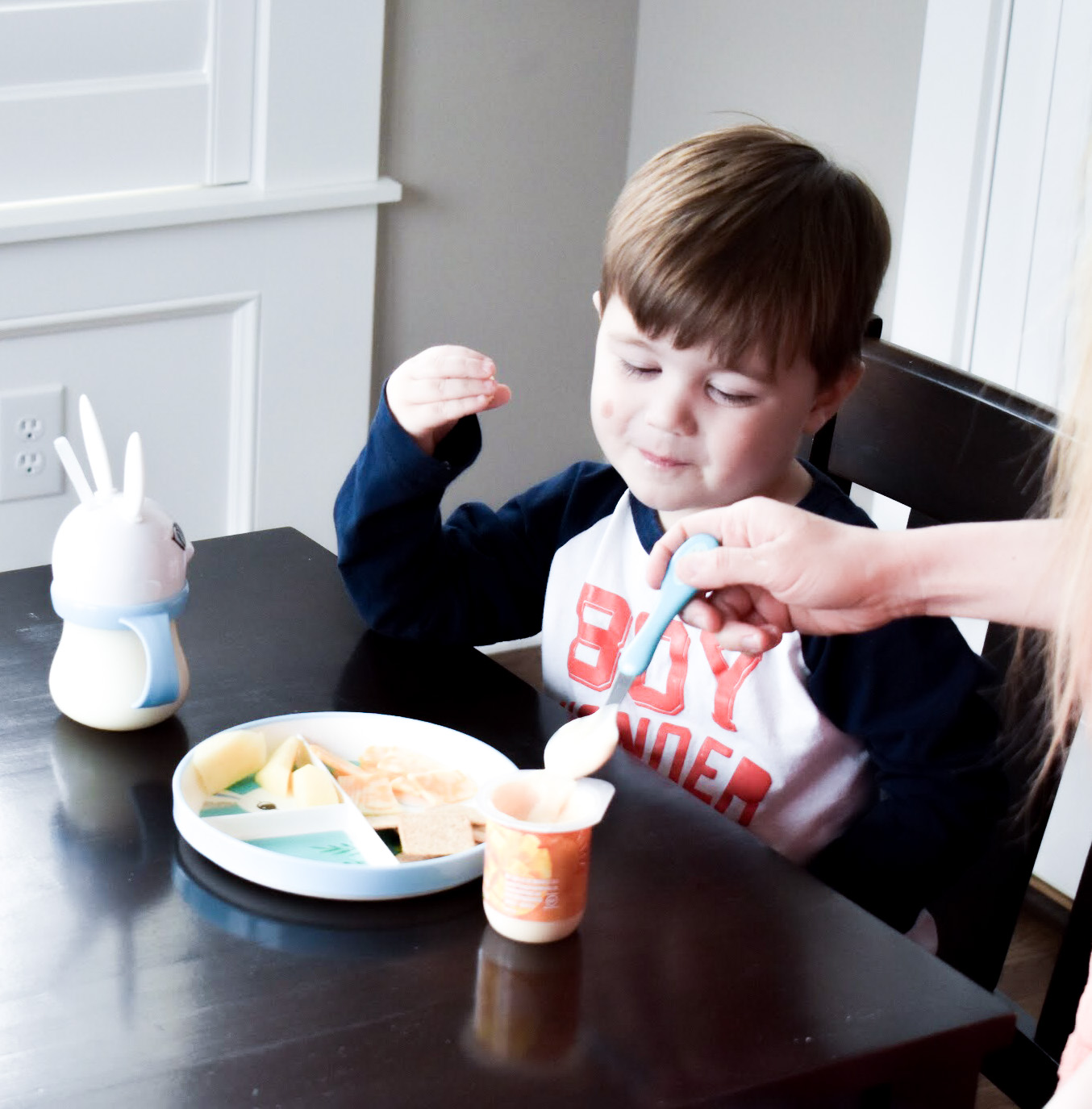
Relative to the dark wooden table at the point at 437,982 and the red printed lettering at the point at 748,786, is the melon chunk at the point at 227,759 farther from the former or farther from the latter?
the red printed lettering at the point at 748,786

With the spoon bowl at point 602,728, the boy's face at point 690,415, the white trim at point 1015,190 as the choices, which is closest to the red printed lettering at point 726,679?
the boy's face at point 690,415

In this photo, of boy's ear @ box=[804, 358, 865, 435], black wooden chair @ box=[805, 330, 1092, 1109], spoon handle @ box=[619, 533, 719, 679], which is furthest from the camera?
boy's ear @ box=[804, 358, 865, 435]

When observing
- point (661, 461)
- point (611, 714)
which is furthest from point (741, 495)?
point (611, 714)

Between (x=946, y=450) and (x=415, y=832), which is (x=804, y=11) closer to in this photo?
(x=946, y=450)

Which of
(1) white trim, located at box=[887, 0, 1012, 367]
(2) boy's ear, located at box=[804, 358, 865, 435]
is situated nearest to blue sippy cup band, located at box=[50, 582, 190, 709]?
(2) boy's ear, located at box=[804, 358, 865, 435]

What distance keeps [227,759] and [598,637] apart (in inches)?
15.3

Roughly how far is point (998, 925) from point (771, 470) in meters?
0.38

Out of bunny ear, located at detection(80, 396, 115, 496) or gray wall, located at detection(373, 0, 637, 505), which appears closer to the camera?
bunny ear, located at detection(80, 396, 115, 496)

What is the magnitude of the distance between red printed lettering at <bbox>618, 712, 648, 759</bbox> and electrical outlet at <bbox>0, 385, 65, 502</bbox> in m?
1.32

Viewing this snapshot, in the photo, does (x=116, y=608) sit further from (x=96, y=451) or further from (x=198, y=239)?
(x=198, y=239)

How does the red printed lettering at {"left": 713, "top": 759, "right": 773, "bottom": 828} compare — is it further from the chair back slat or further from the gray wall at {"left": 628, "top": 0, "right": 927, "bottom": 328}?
the gray wall at {"left": 628, "top": 0, "right": 927, "bottom": 328}

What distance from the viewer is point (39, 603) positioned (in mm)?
1234

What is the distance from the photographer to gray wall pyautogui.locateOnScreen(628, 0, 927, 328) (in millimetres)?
2186

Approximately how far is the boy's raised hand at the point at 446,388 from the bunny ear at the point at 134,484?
9.1 inches
